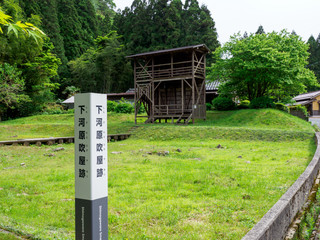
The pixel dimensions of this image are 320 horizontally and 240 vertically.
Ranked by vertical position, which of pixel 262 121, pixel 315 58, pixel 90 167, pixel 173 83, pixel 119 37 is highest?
pixel 119 37

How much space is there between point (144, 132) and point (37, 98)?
18.9 m

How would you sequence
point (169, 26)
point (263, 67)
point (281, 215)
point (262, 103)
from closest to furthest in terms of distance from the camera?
point (281, 215)
point (263, 67)
point (262, 103)
point (169, 26)

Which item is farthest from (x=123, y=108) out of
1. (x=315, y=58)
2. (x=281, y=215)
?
(x=315, y=58)

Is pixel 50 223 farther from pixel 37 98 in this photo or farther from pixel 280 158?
pixel 37 98

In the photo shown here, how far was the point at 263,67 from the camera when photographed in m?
20.8

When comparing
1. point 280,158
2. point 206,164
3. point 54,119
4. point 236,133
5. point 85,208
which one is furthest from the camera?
point 54,119

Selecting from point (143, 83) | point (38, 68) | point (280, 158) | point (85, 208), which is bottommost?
point (280, 158)

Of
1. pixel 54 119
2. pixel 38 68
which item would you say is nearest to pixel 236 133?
pixel 54 119

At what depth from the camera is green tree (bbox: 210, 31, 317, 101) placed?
21094 mm

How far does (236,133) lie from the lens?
15.5 m

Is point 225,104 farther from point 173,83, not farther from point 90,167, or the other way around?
point 90,167

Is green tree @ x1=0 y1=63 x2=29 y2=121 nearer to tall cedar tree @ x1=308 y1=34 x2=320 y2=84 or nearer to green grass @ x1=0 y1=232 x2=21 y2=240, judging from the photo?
green grass @ x1=0 y1=232 x2=21 y2=240

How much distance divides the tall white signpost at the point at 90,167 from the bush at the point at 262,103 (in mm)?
22355

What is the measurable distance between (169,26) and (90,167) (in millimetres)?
41750
